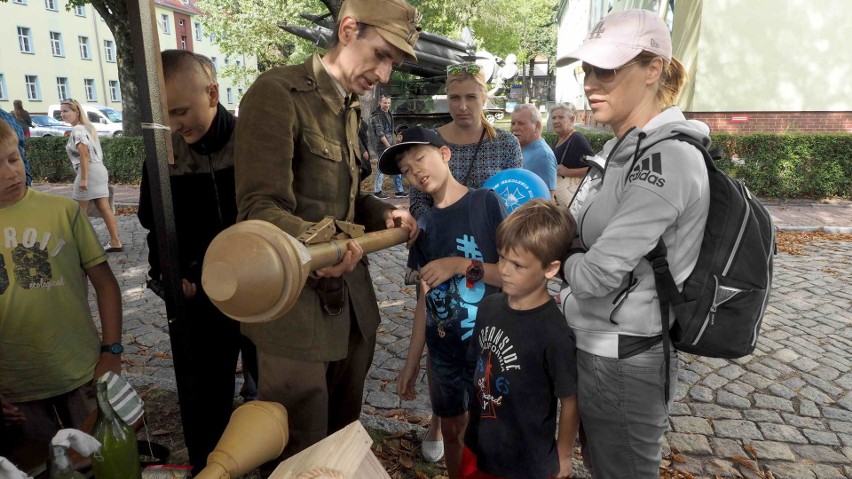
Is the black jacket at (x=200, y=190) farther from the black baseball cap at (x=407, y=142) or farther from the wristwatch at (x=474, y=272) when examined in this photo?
the wristwatch at (x=474, y=272)

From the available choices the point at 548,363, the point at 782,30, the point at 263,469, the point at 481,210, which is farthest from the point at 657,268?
the point at 782,30

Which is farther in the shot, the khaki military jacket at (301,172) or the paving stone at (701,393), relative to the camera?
the paving stone at (701,393)

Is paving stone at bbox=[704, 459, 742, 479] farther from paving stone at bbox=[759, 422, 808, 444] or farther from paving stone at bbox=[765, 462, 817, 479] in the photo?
paving stone at bbox=[759, 422, 808, 444]

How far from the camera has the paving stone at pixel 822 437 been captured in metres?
3.25

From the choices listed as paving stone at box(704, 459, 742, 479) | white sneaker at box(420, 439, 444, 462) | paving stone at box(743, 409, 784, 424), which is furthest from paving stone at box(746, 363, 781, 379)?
white sneaker at box(420, 439, 444, 462)

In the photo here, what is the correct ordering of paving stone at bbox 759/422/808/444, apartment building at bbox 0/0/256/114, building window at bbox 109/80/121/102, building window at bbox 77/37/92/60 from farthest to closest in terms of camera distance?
1. building window at bbox 109/80/121/102
2. building window at bbox 77/37/92/60
3. apartment building at bbox 0/0/256/114
4. paving stone at bbox 759/422/808/444

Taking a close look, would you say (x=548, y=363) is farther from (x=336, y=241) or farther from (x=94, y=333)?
(x=94, y=333)

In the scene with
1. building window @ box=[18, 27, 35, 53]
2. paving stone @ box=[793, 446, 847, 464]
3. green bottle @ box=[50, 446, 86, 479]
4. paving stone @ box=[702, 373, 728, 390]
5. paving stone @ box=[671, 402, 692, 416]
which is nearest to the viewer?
green bottle @ box=[50, 446, 86, 479]

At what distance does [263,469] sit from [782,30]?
47.4ft

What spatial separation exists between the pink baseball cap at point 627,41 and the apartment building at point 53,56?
33.4 m

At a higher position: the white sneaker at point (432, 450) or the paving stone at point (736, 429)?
the white sneaker at point (432, 450)

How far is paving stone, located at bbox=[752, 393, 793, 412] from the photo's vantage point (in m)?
3.69

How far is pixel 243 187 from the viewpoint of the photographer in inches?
69.5

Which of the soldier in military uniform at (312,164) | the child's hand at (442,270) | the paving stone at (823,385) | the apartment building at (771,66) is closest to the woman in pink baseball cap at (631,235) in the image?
the child's hand at (442,270)
